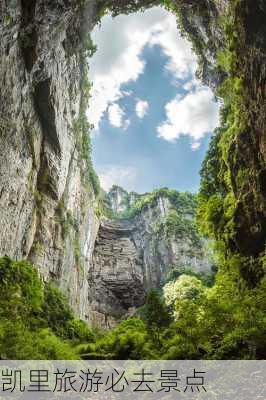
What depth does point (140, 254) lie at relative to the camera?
42.1 meters

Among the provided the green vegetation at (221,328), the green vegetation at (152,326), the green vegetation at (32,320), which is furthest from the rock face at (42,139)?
the green vegetation at (221,328)

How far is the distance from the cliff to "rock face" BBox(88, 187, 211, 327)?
7.42 m

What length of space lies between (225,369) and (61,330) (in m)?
10.8

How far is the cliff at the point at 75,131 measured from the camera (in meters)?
11.0

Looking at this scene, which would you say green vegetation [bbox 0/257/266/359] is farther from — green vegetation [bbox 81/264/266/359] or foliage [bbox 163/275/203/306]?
foliage [bbox 163/275/203/306]

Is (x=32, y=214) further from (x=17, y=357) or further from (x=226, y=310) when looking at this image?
(x=226, y=310)

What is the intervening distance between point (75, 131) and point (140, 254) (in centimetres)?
2139

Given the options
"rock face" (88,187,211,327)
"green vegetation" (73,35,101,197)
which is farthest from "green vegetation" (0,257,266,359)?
"rock face" (88,187,211,327)

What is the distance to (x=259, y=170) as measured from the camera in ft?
35.0

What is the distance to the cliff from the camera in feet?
36.0

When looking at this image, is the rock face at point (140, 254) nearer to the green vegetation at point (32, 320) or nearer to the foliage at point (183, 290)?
the foliage at point (183, 290)

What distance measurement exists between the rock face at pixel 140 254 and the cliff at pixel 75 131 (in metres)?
7.42

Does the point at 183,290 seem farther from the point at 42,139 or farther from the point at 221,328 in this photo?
the point at 221,328

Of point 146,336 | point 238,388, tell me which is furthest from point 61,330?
point 238,388
